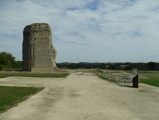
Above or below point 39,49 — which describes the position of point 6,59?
below

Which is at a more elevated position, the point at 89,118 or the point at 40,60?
the point at 40,60

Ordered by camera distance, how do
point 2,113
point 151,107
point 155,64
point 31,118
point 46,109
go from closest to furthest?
point 31,118 → point 2,113 → point 46,109 → point 151,107 → point 155,64

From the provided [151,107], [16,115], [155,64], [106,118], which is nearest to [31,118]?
[16,115]

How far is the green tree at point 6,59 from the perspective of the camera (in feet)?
230

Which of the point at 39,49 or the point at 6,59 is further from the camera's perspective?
the point at 6,59

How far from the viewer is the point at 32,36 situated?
146 feet

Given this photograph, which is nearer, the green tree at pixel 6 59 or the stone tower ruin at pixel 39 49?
the stone tower ruin at pixel 39 49

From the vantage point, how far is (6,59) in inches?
2813

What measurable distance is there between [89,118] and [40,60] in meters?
36.6

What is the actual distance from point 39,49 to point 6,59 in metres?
31.2

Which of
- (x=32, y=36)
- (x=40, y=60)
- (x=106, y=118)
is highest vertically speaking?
(x=32, y=36)

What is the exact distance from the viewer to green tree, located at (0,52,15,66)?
230ft

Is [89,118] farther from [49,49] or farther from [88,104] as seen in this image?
[49,49]

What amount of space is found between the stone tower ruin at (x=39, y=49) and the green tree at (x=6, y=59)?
2778 centimetres
